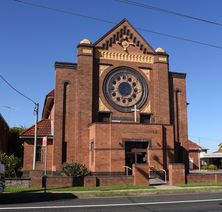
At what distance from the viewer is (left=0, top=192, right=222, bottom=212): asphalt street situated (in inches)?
526

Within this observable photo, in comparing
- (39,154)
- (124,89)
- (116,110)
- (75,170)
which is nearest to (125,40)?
(124,89)

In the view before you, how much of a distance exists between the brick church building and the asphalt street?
9932mm

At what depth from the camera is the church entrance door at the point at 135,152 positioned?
30391mm

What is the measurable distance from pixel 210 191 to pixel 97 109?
14277mm

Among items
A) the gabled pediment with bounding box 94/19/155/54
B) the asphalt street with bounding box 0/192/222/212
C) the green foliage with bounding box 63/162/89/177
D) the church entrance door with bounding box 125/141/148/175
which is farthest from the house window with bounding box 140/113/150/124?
the asphalt street with bounding box 0/192/222/212

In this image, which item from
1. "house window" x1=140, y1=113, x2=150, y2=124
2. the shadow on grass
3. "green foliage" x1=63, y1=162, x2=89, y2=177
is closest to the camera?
the shadow on grass

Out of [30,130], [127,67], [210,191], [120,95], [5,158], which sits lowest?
[210,191]

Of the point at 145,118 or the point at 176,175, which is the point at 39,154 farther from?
the point at 176,175

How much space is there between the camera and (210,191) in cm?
2153

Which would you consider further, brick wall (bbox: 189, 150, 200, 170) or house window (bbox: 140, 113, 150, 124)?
brick wall (bbox: 189, 150, 200, 170)

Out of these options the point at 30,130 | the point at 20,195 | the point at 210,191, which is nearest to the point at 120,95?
the point at 30,130

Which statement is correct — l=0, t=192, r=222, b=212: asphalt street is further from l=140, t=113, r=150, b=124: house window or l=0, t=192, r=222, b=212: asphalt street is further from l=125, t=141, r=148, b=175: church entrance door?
l=140, t=113, r=150, b=124: house window

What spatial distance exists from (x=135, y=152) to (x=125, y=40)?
1170 cm

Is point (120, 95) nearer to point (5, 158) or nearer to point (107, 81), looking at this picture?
point (107, 81)
